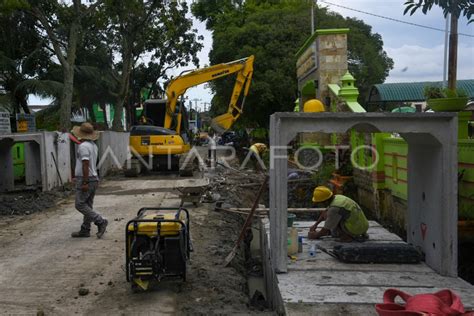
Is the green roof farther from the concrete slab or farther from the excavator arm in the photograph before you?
the concrete slab

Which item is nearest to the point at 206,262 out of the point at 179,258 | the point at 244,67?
the point at 179,258

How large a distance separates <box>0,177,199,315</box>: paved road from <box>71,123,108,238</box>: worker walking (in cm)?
26

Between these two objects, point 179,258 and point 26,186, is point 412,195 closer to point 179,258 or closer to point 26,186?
point 179,258

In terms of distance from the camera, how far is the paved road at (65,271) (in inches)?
228

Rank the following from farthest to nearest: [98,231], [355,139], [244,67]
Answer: [244,67] < [355,139] < [98,231]

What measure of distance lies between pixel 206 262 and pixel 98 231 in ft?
6.93

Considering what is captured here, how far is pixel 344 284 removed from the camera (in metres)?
6.21

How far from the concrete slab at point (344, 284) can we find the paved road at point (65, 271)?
50.5 inches

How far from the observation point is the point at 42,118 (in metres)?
30.9

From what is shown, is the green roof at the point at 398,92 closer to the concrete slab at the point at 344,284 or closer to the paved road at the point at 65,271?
the paved road at the point at 65,271

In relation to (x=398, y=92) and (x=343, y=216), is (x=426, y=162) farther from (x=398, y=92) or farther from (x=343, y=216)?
(x=398, y=92)

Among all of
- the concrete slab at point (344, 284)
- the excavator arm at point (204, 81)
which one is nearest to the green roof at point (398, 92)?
the excavator arm at point (204, 81)

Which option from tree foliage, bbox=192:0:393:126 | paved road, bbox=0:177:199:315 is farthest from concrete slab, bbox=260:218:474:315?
tree foliage, bbox=192:0:393:126

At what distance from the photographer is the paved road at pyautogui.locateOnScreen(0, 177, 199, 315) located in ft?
19.0
